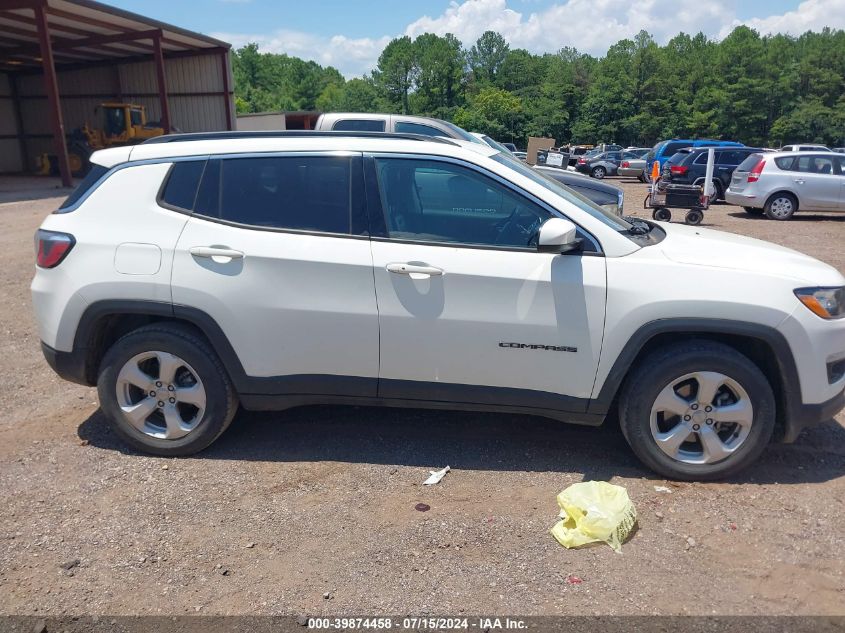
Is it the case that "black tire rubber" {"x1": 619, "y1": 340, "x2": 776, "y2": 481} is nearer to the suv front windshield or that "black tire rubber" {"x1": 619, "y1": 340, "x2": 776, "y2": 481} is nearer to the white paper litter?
the suv front windshield

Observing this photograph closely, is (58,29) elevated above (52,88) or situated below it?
above

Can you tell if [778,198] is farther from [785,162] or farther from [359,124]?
[359,124]

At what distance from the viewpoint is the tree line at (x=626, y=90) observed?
202 feet

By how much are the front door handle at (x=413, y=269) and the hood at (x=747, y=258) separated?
129cm

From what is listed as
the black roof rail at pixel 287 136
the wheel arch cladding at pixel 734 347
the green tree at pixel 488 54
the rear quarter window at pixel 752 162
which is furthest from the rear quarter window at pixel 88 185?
the green tree at pixel 488 54

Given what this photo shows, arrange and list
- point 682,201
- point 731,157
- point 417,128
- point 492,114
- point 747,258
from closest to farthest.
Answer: point 747,258 → point 417,128 → point 682,201 → point 731,157 → point 492,114

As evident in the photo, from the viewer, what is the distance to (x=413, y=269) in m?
3.49

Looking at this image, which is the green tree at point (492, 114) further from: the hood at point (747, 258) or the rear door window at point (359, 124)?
the hood at point (747, 258)

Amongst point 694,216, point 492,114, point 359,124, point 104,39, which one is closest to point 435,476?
point 359,124

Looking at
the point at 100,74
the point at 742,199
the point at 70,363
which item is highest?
the point at 100,74

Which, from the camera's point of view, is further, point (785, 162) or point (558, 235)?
point (785, 162)

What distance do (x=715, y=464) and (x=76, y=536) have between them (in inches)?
131

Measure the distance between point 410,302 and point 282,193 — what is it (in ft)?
3.27

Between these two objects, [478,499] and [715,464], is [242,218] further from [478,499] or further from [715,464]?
[715,464]
